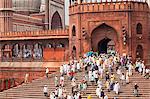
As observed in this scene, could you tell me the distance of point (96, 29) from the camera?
29250mm

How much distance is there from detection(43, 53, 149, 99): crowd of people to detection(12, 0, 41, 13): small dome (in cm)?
3440

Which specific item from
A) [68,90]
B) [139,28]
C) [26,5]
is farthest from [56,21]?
[68,90]

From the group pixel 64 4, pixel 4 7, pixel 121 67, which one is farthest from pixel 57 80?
pixel 64 4

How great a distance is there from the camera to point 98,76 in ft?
69.5

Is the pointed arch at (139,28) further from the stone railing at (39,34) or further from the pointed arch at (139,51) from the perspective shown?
the stone railing at (39,34)

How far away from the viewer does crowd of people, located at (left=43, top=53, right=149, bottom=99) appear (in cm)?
Result: 1921

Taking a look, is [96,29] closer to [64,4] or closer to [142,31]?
[142,31]

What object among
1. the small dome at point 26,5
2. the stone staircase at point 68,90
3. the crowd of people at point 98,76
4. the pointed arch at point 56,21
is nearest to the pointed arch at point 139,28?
the crowd of people at point 98,76

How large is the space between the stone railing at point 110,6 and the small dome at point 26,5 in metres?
28.3

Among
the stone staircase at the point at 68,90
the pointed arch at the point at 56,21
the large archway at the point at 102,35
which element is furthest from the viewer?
the pointed arch at the point at 56,21

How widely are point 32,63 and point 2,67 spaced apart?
263 centimetres

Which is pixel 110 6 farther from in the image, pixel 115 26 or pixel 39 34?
pixel 39 34

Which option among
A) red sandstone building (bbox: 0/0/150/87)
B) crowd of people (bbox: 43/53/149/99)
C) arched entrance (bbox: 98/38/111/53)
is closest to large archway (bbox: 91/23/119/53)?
red sandstone building (bbox: 0/0/150/87)

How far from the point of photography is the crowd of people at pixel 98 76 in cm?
1921
